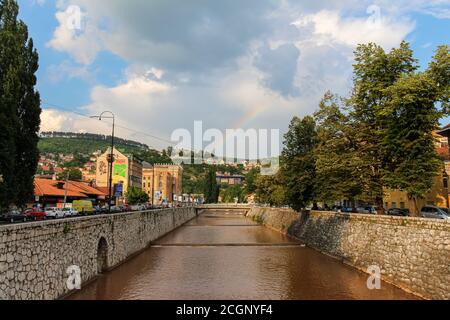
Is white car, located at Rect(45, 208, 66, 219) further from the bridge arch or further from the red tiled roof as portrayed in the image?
the bridge arch

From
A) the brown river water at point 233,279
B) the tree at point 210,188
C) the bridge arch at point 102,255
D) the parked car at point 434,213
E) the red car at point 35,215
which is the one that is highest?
the tree at point 210,188

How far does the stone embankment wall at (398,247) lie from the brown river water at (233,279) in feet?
3.34

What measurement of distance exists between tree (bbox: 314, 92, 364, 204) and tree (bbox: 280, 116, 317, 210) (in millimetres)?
8195

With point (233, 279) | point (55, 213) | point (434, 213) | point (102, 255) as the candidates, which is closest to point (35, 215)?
point (55, 213)

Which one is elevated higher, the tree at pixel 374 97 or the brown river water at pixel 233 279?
the tree at pixel 374 97

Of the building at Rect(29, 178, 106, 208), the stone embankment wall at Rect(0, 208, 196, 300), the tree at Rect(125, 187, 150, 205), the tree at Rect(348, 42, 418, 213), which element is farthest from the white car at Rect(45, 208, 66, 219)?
the tree at Rect(125, 187, 150, 205)

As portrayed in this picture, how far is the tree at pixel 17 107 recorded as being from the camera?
31.9m

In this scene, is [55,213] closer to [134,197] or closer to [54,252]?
[54,252]

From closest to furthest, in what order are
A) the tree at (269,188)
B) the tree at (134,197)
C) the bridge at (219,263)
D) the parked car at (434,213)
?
the bridge at (219,263) < the parked car at (434,213) < the tree at (269,188) < the tree at (134,197)

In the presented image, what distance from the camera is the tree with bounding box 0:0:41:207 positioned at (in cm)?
3186

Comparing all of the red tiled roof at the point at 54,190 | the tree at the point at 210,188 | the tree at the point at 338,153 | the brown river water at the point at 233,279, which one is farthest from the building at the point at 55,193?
the tree at the point at 210,188

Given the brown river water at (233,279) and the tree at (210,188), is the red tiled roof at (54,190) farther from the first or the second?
the tree at (210,188)

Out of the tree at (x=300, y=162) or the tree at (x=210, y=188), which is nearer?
the tree at (x=300, y=162)
